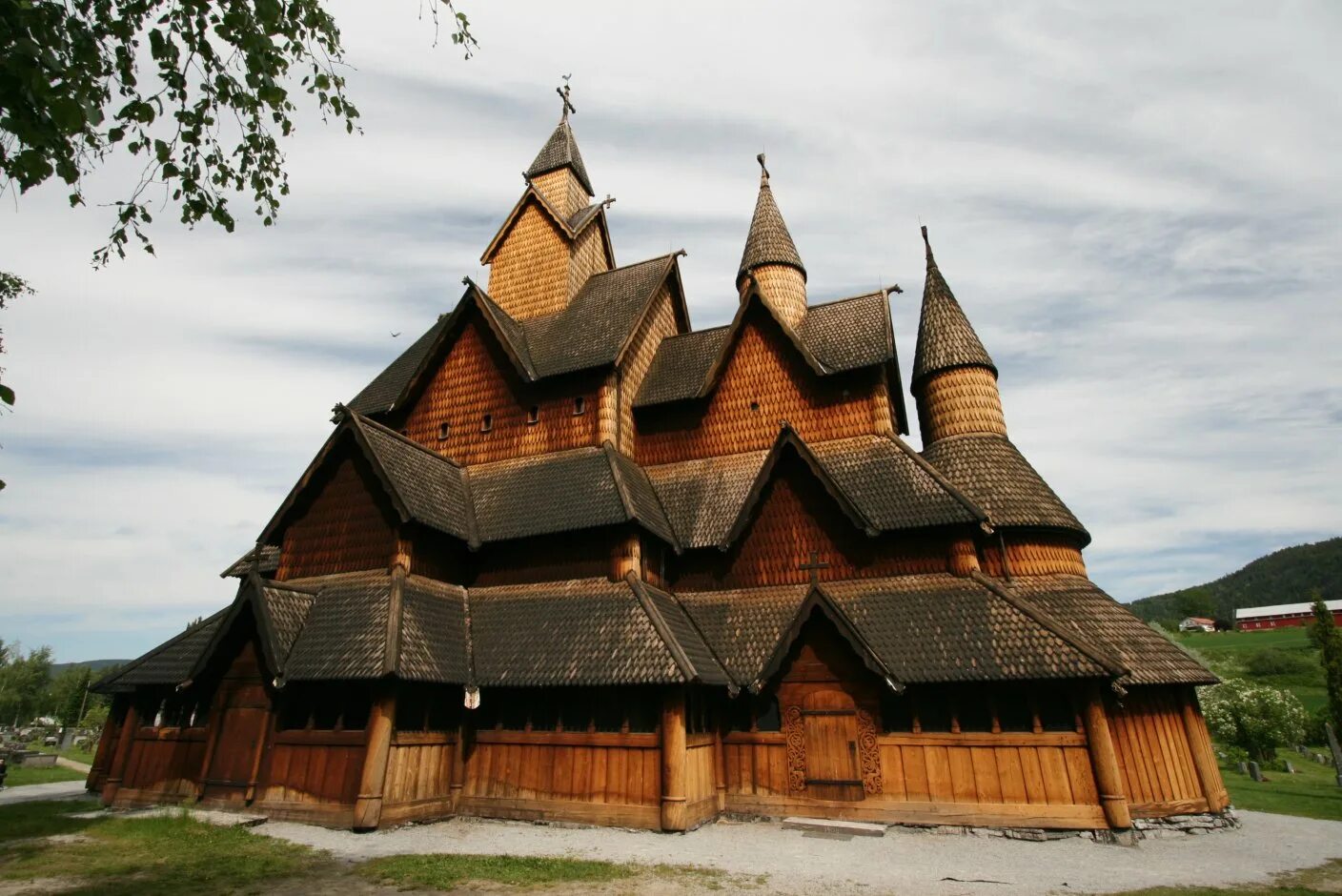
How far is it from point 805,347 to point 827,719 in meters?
8.82

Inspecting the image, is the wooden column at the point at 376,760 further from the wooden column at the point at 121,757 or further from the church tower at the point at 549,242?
the church tower at the point at 549,242

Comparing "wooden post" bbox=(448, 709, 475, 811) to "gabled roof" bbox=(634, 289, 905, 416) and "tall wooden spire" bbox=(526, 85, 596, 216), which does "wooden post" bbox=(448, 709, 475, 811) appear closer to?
"gabled roof" bbox=(634, 289, 905, 416)

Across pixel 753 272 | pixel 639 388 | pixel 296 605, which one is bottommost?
pixel 296 605

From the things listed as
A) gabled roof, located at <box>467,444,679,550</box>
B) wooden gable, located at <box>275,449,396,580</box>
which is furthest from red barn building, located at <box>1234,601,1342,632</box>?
wooden gable, located at <box>275,449,396,580</box>

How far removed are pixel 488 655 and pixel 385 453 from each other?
4.73 meters

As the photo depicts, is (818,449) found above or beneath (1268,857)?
above

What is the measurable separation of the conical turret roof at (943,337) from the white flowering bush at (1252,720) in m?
20.2

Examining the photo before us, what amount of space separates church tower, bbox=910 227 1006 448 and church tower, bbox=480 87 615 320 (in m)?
10.1

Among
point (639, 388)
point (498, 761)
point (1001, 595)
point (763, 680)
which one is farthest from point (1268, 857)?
point (639, 388)

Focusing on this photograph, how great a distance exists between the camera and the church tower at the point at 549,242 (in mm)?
20562

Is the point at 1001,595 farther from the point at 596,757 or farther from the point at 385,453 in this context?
the point at 385,453

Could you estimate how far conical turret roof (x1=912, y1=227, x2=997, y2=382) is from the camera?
54.9 feet

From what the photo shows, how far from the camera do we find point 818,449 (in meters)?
16.0

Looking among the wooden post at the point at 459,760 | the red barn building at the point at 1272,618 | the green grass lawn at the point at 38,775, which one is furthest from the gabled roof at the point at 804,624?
the red barn building at the point at 1272,618
